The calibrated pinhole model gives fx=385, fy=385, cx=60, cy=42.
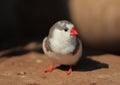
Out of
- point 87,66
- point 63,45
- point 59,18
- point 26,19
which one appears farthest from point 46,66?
point 26,19

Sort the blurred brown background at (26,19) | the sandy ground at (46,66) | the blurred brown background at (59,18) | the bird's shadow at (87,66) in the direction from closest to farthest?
the sandy ground at (46,66) → the bird's shadow at (87,66) → the blurred brown background at (59,18) → the blurred brown background at (26,19)

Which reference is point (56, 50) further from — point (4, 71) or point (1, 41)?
point (1, 41)

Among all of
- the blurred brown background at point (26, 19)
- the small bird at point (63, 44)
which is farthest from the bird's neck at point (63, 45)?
the blurred brown background at point (26, 19)

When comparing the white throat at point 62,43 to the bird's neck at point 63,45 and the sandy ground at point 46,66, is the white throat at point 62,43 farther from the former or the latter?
the sandy ground at point 46,66

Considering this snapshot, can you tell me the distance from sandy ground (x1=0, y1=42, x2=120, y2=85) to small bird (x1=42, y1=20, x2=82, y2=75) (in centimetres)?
20

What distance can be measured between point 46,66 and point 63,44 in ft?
1.99

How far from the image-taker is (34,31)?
561 cm

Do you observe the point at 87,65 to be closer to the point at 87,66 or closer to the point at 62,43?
the point at 87,66

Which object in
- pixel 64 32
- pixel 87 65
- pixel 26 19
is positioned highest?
pixel 64 32

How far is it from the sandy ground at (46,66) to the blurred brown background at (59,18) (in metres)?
0.23

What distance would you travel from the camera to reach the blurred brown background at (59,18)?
487 centimetres

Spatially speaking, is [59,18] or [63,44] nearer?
[63,44]

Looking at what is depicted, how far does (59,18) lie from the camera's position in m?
5.32

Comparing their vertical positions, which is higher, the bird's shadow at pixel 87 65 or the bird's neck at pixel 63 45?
the bird's neck at pixel 63 45
